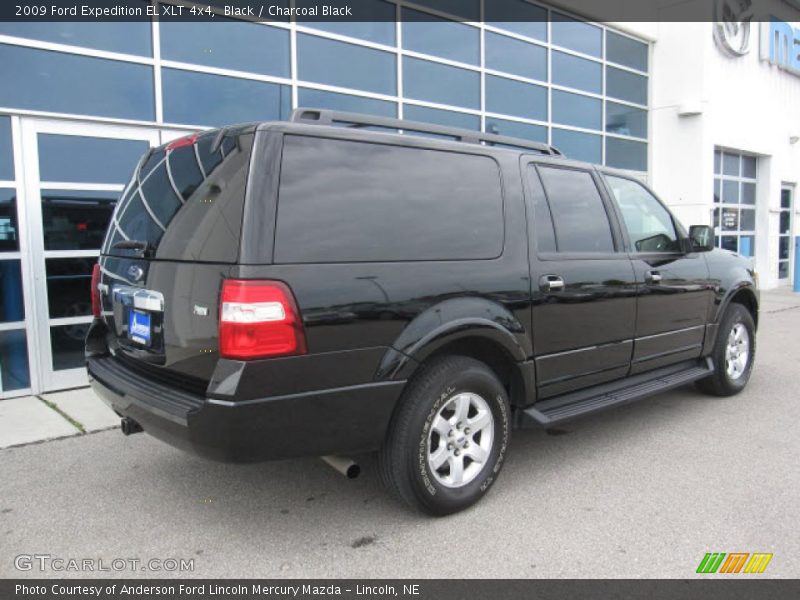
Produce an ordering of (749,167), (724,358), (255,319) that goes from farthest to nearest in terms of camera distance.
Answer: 1. (749,167)
2. (724,358)
3. (255,319)

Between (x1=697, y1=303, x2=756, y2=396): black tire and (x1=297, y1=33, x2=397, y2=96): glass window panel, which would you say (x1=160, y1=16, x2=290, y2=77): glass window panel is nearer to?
(x1=297, y1=33, x2=397, y2=96): glass window panel

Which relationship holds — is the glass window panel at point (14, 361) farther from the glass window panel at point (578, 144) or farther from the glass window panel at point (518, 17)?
the glass window panel at point (578, 144)

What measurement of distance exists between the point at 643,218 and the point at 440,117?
5.16 meters

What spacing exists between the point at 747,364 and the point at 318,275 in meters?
4.62

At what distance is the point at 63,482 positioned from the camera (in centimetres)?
374

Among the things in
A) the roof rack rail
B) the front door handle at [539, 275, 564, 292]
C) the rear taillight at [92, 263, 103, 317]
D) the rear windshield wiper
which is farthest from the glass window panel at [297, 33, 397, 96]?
the front door handle at [539, 275, 564, 292]

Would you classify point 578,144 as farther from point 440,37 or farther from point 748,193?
point 748,193

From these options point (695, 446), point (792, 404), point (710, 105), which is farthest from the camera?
point (710, 105)

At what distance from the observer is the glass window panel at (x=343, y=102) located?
771 cm

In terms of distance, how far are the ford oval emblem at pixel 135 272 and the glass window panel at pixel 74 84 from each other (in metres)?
3.43

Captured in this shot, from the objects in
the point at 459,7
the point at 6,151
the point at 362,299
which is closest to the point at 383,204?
the point at 362,299

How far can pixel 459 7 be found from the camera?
9.35 meters

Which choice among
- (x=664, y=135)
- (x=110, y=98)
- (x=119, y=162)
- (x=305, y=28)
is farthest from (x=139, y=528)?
(x=664, y=135)

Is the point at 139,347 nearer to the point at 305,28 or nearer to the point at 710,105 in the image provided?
the point at 305,28
